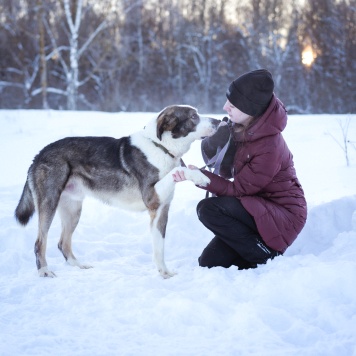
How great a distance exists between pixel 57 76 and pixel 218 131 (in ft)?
61.2

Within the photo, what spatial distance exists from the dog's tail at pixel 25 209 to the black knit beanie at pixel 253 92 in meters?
1.93

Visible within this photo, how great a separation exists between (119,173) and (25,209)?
2.81ft

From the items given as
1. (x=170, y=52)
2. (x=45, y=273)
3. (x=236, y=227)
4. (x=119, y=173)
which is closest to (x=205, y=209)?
(x=236, y=227)

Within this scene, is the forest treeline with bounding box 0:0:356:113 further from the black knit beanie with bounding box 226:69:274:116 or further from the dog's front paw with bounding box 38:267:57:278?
the black knit beanie with bounding box 226:69:274:116

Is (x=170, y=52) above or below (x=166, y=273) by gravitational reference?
below

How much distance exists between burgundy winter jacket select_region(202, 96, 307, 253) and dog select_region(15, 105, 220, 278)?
0.43 meters

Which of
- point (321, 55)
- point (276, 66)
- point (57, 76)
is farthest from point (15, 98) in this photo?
point (321, 55)

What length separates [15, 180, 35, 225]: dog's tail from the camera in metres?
3.81

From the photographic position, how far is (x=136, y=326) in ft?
8.21

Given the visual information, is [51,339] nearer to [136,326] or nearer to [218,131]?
[136,326]

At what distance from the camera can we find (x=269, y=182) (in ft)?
10.8

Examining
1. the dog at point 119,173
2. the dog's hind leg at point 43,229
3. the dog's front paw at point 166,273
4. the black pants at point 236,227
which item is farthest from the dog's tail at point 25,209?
the black pants at point 236,227

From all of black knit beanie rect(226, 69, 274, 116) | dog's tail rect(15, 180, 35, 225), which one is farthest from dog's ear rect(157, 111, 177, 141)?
dog's tail rect(15, 180, 35, 225)

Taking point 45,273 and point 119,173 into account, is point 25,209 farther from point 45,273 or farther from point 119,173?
point 119,173
